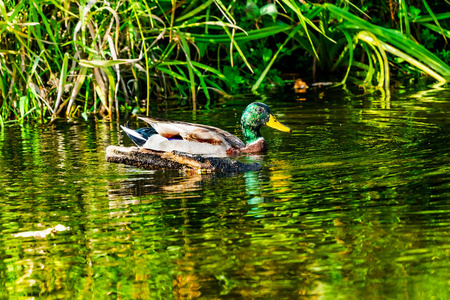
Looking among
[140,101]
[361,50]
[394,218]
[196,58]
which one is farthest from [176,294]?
[361,50]

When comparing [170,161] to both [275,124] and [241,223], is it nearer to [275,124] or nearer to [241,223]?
[275,124]

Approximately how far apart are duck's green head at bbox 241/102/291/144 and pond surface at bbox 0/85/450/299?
23cm

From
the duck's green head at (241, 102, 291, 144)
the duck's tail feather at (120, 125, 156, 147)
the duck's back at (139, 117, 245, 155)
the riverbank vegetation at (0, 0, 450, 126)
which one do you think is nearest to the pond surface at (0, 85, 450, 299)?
the duck's green head at (241, 102, 291, 144)

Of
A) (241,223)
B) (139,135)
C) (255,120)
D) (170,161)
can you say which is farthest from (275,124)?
(241,223)

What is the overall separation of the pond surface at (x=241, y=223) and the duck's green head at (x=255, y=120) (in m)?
0.23

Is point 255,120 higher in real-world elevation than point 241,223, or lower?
higher

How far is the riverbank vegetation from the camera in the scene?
831 centimetres

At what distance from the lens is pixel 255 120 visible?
289 inches

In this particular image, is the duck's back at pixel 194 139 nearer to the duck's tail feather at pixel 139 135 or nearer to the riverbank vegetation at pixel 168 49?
the duck's tail feather at pixel 139 135

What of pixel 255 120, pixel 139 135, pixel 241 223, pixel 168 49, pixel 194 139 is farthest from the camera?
pixel 168 49

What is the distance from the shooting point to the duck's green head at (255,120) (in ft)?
23.9

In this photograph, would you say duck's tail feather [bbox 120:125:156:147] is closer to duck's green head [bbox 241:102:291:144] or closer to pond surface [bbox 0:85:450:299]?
→ pond surface [bbox 0:85:450:299]

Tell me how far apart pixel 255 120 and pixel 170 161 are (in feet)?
4.92

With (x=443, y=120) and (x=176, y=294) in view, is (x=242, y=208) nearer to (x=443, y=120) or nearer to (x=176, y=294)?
(x=176, y=294)
